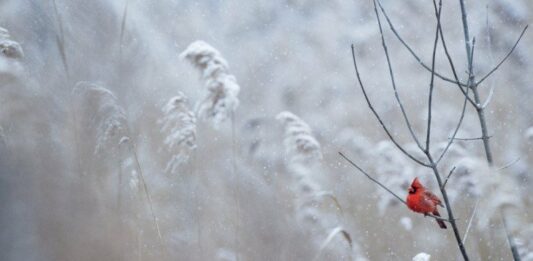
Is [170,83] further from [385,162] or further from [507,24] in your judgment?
[507,24]

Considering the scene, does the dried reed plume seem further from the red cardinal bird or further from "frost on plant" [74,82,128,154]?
the red cardinal bird

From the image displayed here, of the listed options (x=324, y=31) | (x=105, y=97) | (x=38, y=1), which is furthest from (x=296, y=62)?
(x=38, y=1)

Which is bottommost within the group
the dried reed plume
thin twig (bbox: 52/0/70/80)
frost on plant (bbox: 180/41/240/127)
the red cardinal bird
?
the red cardinal bird

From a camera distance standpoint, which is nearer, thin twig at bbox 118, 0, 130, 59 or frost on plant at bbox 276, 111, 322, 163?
frost on plant at bbox 276, 111, 322, 163

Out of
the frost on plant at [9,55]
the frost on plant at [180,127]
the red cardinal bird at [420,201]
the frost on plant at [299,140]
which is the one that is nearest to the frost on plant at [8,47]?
the frost on plant at [9,55]

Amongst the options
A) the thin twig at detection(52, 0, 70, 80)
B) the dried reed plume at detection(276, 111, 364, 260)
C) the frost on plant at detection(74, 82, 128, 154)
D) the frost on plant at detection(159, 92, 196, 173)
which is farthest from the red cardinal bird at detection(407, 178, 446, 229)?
the thin twig at detection(52, 0, 70, 80)

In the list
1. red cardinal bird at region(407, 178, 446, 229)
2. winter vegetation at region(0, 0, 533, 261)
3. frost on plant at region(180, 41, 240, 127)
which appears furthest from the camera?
winter vegetation at region(0, 0, 533, 261)

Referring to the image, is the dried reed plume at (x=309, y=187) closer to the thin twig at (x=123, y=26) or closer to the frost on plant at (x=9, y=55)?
the thin twig at (x=123, y=26)
